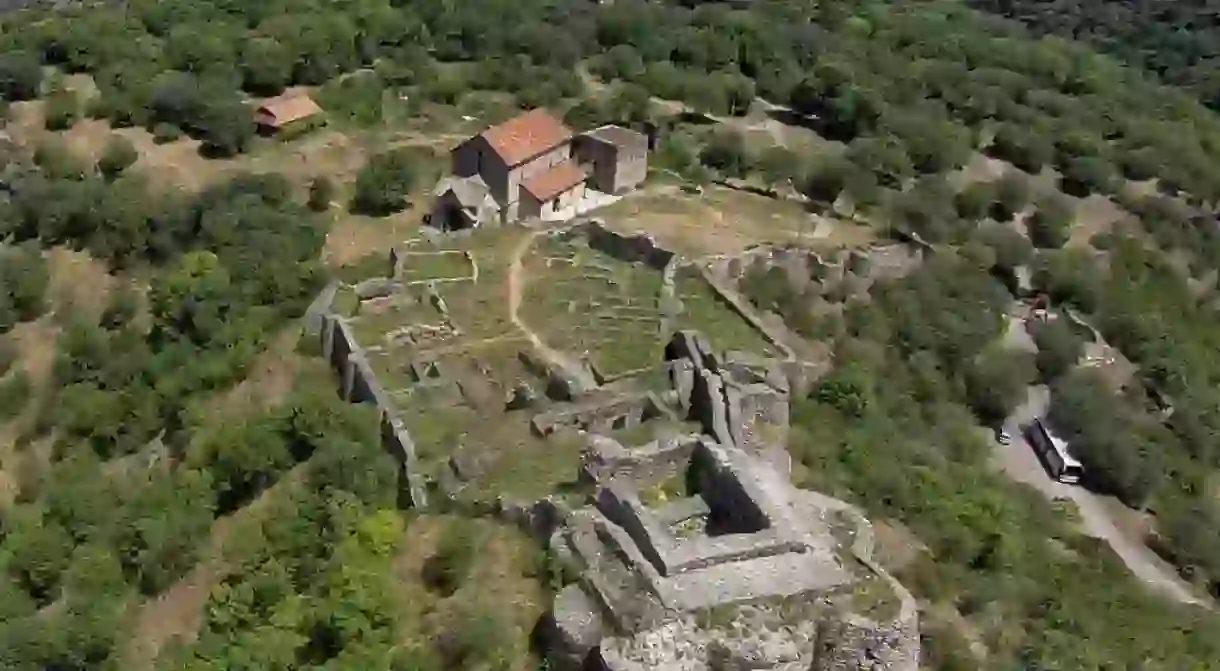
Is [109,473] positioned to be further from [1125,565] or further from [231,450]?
[1125,565]

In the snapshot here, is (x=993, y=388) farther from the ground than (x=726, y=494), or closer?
closer

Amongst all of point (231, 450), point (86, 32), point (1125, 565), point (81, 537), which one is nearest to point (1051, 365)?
point (1125, 565)

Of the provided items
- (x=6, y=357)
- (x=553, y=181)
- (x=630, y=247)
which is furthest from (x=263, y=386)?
(x=553, y=181)

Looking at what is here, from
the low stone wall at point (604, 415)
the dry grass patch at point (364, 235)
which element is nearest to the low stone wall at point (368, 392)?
the low stone wall at point (604, 415)

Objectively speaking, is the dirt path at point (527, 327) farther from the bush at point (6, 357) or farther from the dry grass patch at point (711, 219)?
the bush at point (6, 357)

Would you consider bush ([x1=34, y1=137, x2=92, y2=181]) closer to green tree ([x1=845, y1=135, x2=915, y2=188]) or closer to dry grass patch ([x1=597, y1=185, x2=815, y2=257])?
dry grass patch ([x1=597, y1=185, x2=815, y2=257])

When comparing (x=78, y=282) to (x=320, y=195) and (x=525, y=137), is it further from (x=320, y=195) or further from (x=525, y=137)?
(x=525, y=137)
